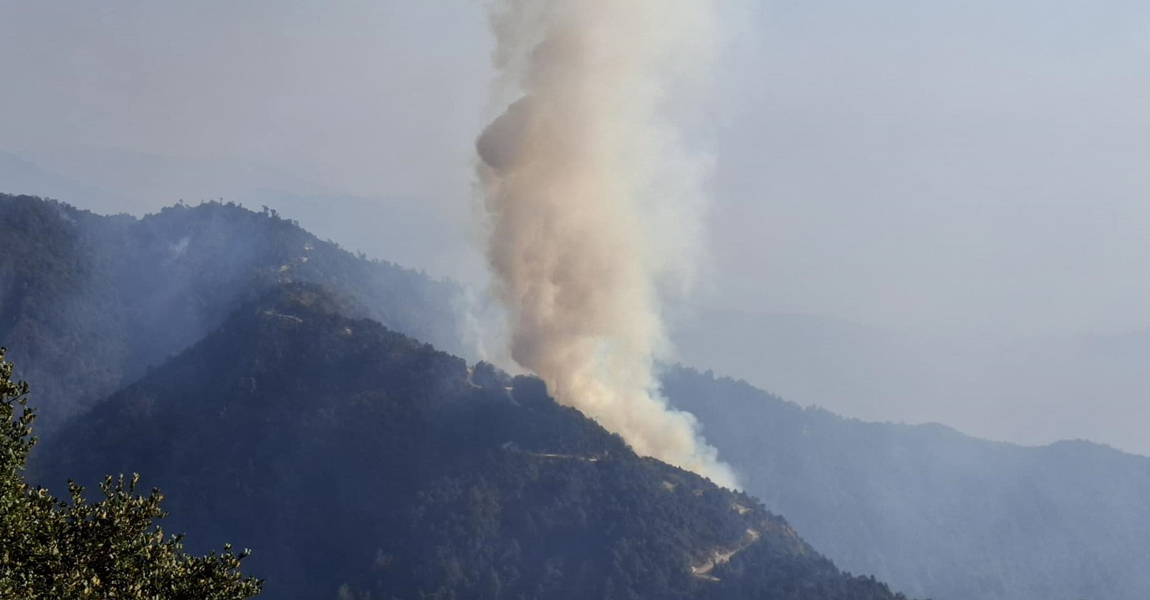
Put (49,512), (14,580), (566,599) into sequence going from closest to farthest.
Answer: (14,580) → (49,512) → (566,599)

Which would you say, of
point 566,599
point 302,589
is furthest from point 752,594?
point 302,589

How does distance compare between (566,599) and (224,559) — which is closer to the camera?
(224,559)

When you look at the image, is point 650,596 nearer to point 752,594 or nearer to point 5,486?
point 752,594

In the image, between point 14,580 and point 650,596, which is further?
point 650,596

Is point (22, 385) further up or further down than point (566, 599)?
further down

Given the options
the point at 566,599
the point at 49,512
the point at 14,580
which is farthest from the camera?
the point at 566,599

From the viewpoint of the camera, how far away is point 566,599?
191 m

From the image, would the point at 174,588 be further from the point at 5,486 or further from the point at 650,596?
the point at 650,596

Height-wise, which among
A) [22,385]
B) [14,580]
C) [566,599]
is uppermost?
[566,599]

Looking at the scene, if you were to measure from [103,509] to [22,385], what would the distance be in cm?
643

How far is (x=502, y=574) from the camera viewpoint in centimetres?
19450

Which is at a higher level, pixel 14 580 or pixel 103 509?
pixel 103 509

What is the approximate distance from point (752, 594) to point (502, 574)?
4288 centimetres

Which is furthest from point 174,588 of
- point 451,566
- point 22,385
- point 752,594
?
point 752,594
